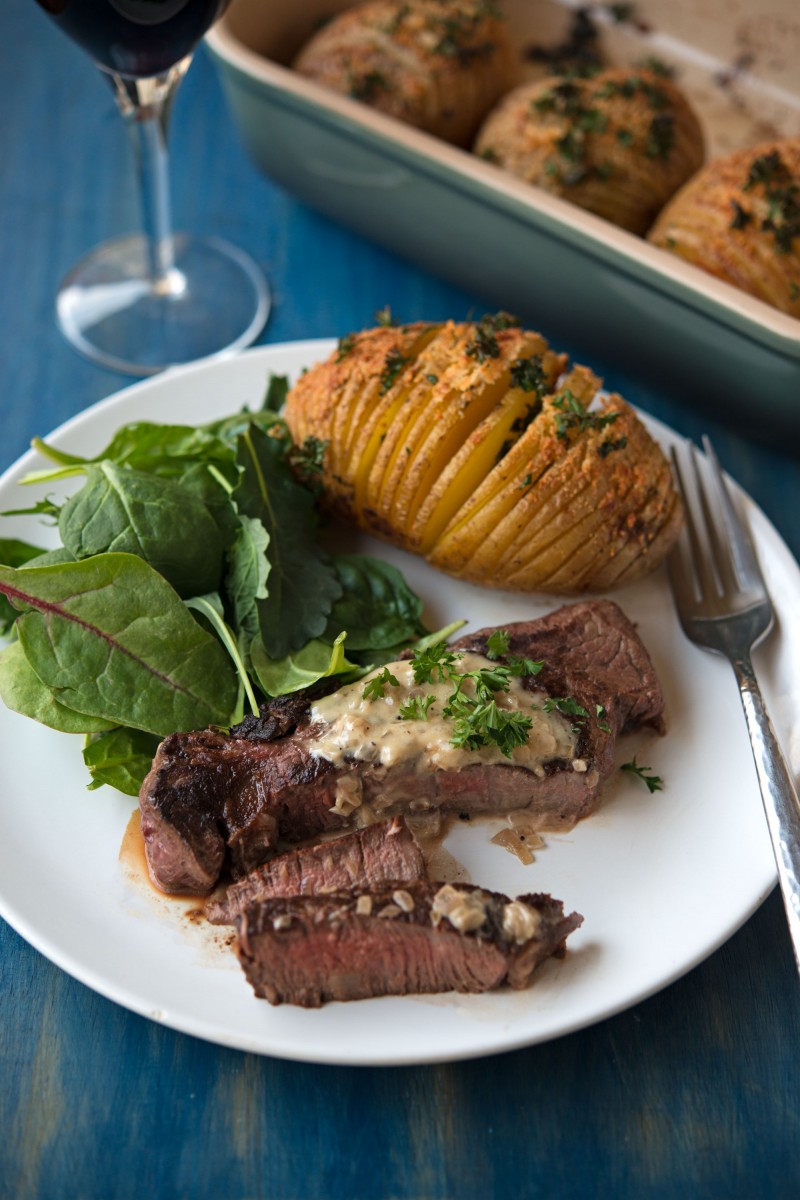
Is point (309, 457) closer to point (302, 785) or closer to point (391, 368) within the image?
point (391, 368)

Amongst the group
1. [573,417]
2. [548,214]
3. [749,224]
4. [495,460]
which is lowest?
[495,460]

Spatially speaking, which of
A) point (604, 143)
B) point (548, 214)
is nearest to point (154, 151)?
point (548, 214)

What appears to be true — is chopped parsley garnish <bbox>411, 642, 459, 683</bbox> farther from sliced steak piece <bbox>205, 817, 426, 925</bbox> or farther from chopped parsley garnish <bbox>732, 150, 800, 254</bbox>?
chopped parsley garnish <bbox>732, 150, 800, 254</bbox>

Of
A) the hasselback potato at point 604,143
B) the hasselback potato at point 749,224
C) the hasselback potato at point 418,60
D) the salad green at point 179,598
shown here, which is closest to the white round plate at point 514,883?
the salad green at point 179,598

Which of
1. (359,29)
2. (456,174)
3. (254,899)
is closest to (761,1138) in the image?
(254,899)

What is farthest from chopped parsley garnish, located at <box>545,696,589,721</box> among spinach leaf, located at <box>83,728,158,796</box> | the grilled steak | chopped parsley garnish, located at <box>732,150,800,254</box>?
chopped parsley garnish, located at <box>732,150,800,254</box>

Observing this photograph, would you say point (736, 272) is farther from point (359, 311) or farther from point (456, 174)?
point (359, 311)
